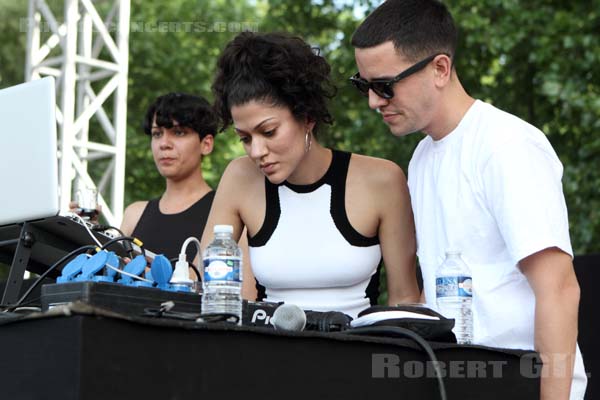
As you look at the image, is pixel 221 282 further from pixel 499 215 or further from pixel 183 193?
pixel 183 193

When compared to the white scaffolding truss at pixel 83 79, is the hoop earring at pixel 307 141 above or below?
below

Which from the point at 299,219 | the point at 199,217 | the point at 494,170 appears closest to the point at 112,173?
the point at 199,217

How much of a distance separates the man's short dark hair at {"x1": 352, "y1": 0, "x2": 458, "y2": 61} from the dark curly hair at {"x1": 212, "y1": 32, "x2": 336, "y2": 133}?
217 millimetres

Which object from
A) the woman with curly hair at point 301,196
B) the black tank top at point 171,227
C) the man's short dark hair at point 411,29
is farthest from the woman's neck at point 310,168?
the black tank top at point 171,227

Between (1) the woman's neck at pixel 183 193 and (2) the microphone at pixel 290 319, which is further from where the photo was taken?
(1) the woman's neck at pixel 183 193

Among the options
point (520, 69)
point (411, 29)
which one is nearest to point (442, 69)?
point (411, 29)

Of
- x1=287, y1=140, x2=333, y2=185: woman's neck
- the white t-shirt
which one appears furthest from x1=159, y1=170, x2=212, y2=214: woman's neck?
the white t-shirt

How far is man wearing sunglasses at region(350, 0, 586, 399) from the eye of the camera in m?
1.63

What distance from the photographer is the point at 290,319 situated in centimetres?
146

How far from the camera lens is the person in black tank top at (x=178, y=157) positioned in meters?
3.40

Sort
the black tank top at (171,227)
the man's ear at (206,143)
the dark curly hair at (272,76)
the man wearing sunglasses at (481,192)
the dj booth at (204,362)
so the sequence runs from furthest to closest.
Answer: the man's ear at (206,143) → the black tank top at (171,227) → the dark curly hair at (272,76) → the man wearing sunglasses at (481,192) → the dj booth at (204,362)

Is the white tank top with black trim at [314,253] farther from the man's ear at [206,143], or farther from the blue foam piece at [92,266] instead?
the man's ear at [206,143]

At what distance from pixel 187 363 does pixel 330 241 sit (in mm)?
948

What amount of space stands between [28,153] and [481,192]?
3.06 ft
